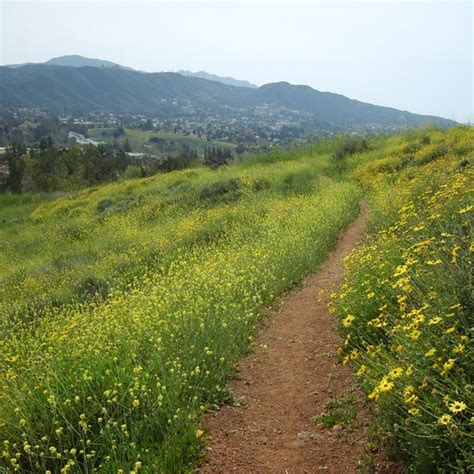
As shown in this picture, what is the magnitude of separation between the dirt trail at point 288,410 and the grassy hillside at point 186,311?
0.91 feet

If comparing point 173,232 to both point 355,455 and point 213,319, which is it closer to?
point 213,319

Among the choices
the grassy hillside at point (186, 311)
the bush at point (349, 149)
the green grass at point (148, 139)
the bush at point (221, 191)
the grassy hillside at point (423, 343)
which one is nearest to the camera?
the grassy hillside at point (423, 343)

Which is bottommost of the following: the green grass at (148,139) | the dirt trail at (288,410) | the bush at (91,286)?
the bush at (91,286)

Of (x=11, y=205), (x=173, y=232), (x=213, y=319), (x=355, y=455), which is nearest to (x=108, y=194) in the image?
(x=173, y=232)

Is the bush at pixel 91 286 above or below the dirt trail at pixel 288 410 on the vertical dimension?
below

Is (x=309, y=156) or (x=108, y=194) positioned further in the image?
(x=108, y=194)

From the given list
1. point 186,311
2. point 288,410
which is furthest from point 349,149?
point 288,410

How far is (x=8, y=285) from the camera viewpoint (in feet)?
45.9

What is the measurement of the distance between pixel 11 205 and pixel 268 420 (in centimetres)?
4765

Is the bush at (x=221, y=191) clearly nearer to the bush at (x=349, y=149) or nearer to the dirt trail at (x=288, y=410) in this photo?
the bush at (x=349, y=149)

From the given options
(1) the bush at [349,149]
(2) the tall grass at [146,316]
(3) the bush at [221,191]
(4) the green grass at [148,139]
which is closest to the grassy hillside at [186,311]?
(2) the tall grass at [146,316]

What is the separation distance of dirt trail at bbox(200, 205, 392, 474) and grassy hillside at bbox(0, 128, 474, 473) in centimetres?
28

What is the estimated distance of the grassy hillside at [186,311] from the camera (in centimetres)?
394

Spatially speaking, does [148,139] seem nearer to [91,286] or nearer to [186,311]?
[91,286]
